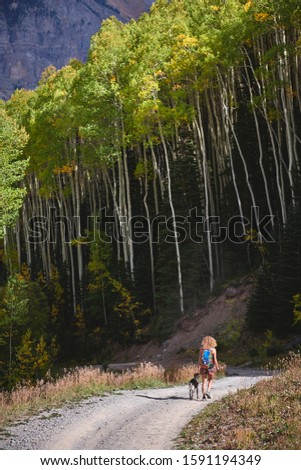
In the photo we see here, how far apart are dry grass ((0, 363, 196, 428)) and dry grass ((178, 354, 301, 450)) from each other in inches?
141

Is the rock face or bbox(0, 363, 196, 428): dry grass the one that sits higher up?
the rock face

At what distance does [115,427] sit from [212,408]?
1.90 m

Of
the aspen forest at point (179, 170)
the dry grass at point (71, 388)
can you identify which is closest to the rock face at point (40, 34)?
the aspen forest at point (179, 170)

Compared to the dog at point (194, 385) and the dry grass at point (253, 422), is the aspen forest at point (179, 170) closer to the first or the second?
the dog at point (194, 385)

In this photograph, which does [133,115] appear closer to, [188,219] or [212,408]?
[188,219]

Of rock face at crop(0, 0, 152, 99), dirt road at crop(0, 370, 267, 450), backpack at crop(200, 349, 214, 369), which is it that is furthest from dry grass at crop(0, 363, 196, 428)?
rock face at crop(0, 0, 152, 99)

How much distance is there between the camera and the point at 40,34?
123 m

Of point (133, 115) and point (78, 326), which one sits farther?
point (78, 326)

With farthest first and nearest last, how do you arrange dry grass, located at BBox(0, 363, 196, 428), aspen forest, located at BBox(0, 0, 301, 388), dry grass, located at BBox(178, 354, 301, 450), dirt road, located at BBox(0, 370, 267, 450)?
aspen forest, located at BBox(0, 0, 301, 388)
dry grass, located at BBox(0, 363, 196, 428)
dirt road, located at BBox(0, 370, 267, 450)
dry grass, located at BBox(178, 354, 301, 450)

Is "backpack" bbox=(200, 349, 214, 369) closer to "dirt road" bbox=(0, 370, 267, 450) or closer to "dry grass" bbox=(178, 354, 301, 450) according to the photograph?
"dirt road" bbox=(0, 370, 267, 450)

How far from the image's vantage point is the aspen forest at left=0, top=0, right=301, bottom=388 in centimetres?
2292

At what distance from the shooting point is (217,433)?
8.13 m

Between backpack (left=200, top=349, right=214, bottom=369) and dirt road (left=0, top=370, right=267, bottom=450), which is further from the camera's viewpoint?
backpack (left=200, top=349, right=214, bottom=369)

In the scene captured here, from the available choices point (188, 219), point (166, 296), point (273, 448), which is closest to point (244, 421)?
point (273, 448)
